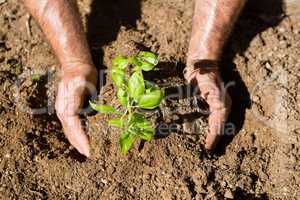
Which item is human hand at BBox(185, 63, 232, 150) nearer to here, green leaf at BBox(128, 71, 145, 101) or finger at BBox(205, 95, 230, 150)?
finger at BBox(205, 95, 230, 150)

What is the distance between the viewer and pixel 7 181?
2.29 metres

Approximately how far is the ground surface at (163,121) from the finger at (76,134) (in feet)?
0.15

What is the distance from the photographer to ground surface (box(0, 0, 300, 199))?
223cm

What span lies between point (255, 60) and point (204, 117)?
507 mm

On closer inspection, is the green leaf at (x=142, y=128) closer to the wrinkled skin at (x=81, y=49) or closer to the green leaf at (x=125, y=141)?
the green leaf at (x=125, y=141)

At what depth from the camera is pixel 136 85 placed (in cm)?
198

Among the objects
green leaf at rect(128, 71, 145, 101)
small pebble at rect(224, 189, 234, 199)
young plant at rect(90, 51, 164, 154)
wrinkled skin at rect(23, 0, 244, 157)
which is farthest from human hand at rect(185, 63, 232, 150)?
green leaf at rect(128, 71, 145, 101)

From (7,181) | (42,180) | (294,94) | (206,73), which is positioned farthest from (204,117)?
(7,181)

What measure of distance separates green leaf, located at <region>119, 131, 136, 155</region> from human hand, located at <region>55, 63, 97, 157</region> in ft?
1.13

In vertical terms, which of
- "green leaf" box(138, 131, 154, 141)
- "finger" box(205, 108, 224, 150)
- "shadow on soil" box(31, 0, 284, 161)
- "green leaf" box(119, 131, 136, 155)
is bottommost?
"green leaf" box(119, 131, 136, 155)

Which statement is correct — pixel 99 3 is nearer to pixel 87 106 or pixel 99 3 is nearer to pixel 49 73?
pixel 49 73

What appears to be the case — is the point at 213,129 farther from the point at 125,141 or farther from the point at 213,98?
the point at 125,141

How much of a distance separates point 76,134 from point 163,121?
0.43 meters

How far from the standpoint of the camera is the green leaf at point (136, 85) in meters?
1.97
